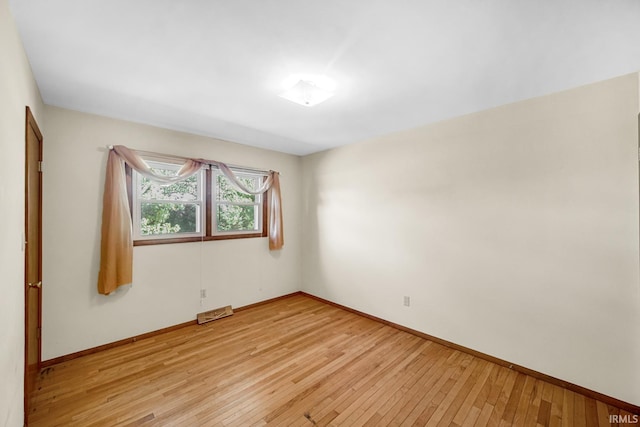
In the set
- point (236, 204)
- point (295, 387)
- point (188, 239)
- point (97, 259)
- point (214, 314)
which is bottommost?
point (295, 387)

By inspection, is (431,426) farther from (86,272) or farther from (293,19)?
(86,272)

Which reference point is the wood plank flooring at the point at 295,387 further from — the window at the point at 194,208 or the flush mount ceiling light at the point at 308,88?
the flush mount ceiling light at the point at 308,88

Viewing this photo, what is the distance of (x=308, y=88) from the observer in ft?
6.88

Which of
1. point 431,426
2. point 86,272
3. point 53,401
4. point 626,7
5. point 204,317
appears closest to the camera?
point 626,7

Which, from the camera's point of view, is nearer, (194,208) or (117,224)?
(117,224)

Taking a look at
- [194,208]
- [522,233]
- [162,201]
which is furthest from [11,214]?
[522,233]

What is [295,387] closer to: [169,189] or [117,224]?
[117,224]

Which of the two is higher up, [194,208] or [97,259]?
[194,208]

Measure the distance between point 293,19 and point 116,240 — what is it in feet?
9.09

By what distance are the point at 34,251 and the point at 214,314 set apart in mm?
2000

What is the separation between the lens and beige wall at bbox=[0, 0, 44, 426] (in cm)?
121

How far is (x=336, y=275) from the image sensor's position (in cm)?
412

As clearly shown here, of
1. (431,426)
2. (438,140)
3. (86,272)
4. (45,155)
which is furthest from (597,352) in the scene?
(45,155)

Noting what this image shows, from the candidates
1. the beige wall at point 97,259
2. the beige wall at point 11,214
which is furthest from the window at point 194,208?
Answer: the beige wall at point 11,214
